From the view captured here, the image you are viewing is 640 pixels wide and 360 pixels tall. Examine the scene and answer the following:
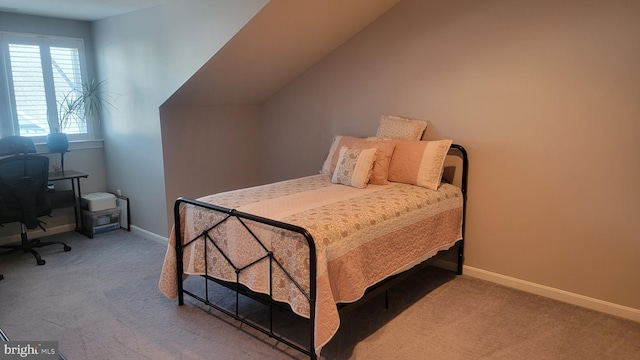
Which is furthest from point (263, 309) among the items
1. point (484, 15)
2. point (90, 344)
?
point (484, 15)

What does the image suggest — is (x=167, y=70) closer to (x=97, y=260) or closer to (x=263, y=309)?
(x=97, y=260)

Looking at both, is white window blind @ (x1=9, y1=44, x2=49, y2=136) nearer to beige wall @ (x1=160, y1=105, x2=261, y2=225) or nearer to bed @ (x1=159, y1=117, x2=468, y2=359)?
beige wall @ (x1=160, y1=105, x2=261, y2=225)

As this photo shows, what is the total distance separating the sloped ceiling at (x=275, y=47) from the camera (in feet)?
10.3

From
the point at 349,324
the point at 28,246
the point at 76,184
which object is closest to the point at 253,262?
the point at 349,324

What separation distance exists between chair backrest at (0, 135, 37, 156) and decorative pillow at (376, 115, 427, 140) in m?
3.22

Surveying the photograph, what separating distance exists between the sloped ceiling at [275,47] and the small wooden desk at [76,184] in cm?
133

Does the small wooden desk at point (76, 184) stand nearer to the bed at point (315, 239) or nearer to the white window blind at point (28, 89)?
the white window blind at point (28, 89)

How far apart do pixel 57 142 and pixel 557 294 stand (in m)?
4.72

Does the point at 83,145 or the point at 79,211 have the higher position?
the point at 83,145

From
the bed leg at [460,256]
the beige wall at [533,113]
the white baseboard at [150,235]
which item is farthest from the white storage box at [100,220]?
the bed leg at [460,256]

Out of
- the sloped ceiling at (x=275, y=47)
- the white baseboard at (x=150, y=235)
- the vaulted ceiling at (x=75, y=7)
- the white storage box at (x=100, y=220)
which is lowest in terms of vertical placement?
the white baseboard at (x=150, y=235)

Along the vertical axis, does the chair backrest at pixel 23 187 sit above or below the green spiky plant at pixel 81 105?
below

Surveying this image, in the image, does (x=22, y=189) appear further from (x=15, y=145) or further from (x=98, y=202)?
(x=98, y=202)

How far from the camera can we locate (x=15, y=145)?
12.8ft
